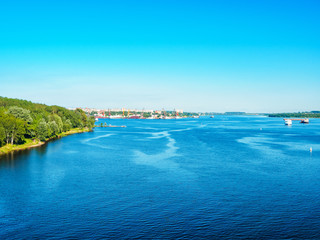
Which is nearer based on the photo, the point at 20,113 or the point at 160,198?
the point at 160,198

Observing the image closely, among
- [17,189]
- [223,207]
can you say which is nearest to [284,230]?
[223,207]

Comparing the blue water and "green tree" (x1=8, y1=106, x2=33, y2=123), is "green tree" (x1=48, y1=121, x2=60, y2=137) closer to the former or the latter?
"green tree" (x1=8, y1=106, x2=33, y2=123)

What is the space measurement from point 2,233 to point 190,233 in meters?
16.0

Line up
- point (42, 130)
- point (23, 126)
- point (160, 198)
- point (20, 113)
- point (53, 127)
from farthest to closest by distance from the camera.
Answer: point (53, 127) < point (42, 130) < point (20, 113) < point (23, 126) < point (160, 198)

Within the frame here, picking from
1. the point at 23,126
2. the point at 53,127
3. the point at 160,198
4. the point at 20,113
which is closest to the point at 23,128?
the point at 23,126

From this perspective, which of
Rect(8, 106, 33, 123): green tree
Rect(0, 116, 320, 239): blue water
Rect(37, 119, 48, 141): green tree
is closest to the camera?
Rect(0, 116, 320, 239): blue water

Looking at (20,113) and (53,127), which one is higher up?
(20,113)

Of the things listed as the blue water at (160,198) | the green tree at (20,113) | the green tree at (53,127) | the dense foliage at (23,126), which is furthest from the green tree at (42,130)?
Result: the blue water at (160,198)

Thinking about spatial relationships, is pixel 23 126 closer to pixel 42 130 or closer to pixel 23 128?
pixel 23 128

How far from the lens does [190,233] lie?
80.2ft

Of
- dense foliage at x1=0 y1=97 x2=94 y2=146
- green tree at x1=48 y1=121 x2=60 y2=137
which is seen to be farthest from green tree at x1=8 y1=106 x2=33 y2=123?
green tree at x1=48 y1=121 x2=60 y2=137

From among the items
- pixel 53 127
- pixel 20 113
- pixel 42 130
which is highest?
pixel 20 113

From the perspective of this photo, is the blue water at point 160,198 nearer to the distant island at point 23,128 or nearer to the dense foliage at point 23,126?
the distant island at point 23,128

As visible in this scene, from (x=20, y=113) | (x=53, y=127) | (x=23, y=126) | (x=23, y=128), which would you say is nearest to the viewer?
(x=23, y=128)
